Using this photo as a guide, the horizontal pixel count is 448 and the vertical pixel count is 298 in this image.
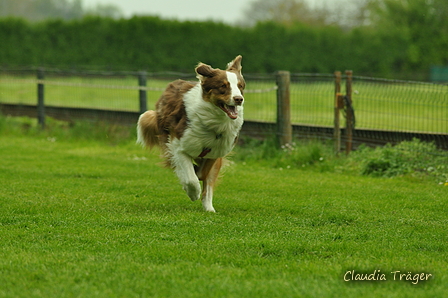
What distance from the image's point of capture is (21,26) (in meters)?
30.6

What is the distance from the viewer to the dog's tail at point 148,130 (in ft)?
25.7

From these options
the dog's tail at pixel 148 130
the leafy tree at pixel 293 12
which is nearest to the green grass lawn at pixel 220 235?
the dog's tail at pixel 148 130

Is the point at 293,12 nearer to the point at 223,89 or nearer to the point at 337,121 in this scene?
the point at 337,121

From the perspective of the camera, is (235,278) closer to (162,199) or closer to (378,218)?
(378,218)

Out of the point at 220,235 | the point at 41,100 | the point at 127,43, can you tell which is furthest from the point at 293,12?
the point at 220,235

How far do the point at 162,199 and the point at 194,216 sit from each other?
4.02 ft

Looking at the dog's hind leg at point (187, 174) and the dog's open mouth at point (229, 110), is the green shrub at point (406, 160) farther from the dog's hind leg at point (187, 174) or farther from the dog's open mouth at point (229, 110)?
the dog's open mouth at point (229, 110)

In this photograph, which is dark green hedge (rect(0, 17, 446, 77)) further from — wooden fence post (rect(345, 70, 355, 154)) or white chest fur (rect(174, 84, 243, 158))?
white chest fur (rect(174, 84, 243, 158))

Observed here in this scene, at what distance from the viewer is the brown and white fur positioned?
661cm

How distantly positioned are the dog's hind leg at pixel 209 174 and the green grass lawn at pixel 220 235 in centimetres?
21

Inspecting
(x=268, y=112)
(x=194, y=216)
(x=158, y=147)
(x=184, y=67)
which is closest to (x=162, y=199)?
(x=158, y=147)

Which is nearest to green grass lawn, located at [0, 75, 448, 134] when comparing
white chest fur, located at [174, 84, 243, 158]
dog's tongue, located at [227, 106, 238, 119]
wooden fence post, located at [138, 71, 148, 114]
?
wooden fence post, located at [138, 71, 148, 114]

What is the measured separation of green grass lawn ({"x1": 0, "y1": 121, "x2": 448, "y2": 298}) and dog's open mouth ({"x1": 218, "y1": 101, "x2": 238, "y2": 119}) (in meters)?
1.07

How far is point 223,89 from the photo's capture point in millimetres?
6555
